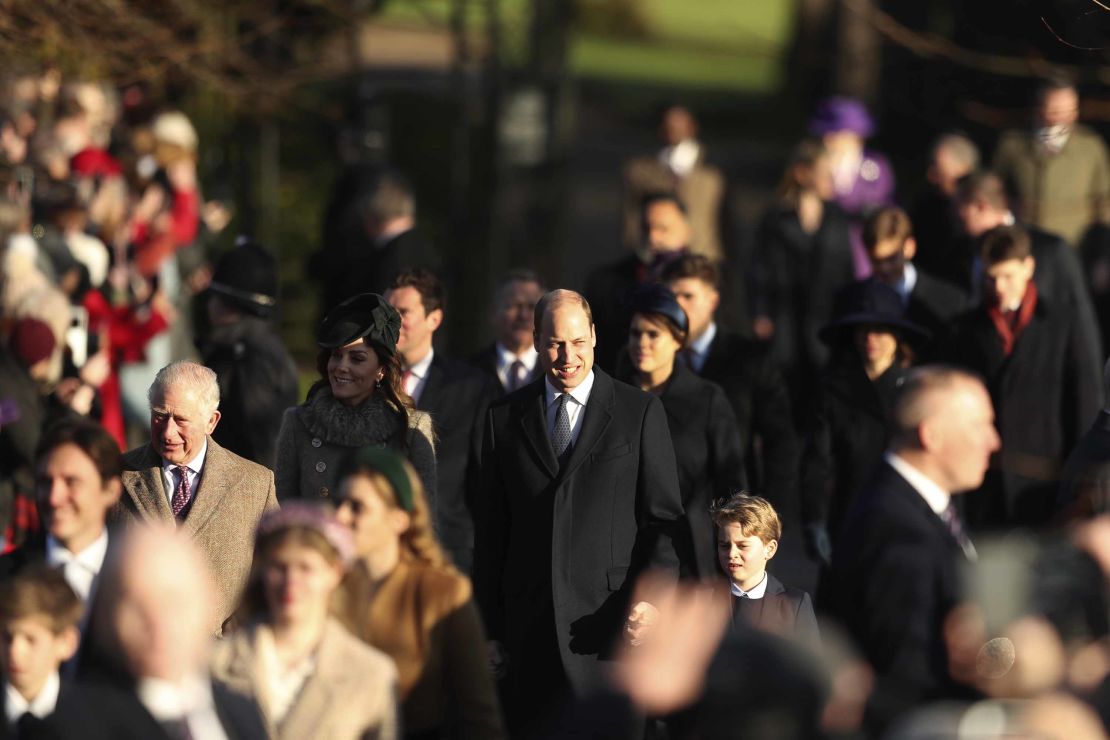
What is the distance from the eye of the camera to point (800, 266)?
13430 millimetres

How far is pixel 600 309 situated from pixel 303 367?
7.90m

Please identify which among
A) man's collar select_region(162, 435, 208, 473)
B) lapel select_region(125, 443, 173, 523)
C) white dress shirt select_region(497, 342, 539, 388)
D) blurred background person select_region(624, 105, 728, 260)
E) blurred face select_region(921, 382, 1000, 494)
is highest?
blurred face select_region(921, 382, 1000, 494)

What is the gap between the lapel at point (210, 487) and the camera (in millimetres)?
7414

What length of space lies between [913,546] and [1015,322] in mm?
5029

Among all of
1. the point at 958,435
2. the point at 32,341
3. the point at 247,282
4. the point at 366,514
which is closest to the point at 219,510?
the point at 366,514

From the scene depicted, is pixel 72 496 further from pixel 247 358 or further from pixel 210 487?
pixel 247 358

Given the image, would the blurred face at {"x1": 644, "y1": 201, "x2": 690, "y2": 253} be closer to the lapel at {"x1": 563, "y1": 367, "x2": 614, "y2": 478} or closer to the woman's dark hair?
the lapel at {"x1": 563, "y1": 367, "x2": 614, "y2": 478}

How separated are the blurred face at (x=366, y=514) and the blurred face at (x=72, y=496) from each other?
0.90m

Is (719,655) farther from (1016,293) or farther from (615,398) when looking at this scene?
(1016,293)

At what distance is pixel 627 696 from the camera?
5637 mm

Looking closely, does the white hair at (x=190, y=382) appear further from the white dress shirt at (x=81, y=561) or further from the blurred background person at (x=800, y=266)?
the blurred background person at (x=800, y=266)

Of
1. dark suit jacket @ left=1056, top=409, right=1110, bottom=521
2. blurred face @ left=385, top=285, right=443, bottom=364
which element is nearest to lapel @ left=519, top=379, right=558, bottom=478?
blurred face @ left=385, top=285, right=443, bottom=364

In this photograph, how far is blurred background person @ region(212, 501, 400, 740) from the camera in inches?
219

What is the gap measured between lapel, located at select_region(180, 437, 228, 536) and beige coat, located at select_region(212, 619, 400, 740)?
70.8 inches
